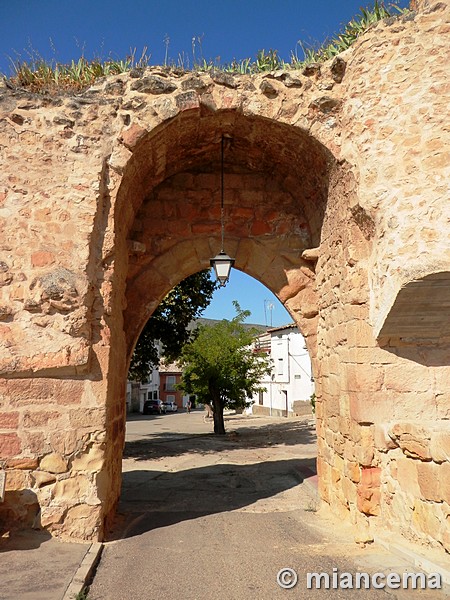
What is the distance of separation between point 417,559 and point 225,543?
1402mm

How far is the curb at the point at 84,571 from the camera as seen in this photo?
2733 millimetres

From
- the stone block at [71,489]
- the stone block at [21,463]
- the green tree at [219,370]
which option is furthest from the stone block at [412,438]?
the green tree at [219,370]

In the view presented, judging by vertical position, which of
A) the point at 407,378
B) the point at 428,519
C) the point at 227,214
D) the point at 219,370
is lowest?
the point at 428,519

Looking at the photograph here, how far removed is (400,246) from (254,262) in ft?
7.03

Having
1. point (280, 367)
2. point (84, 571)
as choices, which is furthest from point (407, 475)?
point (280, 367)

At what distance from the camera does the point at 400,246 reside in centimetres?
360

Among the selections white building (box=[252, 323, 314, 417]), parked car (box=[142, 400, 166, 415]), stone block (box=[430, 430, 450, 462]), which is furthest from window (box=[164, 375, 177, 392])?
stone block (box=[430, 430, 450, 462])

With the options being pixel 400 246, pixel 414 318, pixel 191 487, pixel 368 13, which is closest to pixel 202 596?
pixel 414 318

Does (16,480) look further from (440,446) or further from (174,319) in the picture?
(174,319)

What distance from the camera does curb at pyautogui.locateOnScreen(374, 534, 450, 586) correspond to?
2938mm

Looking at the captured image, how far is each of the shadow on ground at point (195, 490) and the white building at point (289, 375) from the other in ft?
55.5

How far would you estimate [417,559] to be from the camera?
314 cm

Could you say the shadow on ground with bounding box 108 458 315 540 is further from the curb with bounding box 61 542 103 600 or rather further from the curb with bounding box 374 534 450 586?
the curb with bounding box 374 534 450 586

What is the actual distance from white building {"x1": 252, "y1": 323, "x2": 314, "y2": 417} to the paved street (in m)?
18.6
